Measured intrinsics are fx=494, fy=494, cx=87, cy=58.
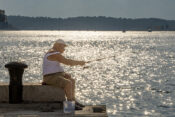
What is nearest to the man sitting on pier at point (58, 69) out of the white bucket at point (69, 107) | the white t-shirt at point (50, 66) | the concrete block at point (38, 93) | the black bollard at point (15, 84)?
the white t-shirt at point (50, 66)

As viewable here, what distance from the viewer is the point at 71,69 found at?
44.5 m

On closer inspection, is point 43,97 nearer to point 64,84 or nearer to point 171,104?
point 64,84

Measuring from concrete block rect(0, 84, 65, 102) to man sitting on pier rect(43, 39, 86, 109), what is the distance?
0.63ft

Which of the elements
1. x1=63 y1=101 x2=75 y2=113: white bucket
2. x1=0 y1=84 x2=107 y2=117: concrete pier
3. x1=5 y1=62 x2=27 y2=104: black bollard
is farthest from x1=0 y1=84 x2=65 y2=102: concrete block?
x1=63 y1=101 x2=75 y2=113: white bucket

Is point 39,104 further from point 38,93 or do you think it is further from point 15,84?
point 15,84

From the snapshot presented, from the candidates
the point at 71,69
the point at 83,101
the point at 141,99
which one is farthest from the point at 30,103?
the point at 71,69

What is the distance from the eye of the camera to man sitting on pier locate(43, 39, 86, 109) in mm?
11461

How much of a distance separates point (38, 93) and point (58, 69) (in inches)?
31.1

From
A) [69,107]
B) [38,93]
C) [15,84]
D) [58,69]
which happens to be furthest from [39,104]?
[69,107]

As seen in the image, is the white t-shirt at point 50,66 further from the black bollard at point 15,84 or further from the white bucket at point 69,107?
the white bucket at point 69,107

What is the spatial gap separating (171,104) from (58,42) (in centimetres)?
1306

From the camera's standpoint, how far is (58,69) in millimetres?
11734

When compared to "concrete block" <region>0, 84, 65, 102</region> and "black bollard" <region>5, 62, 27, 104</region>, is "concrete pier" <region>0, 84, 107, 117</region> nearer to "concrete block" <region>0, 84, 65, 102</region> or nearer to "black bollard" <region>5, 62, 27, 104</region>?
"concrete block" <region>0, 84, 65, 102</region>

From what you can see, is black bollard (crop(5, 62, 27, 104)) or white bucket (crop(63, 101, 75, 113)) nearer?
white bucket (crop(63, 101, 75, 113))
